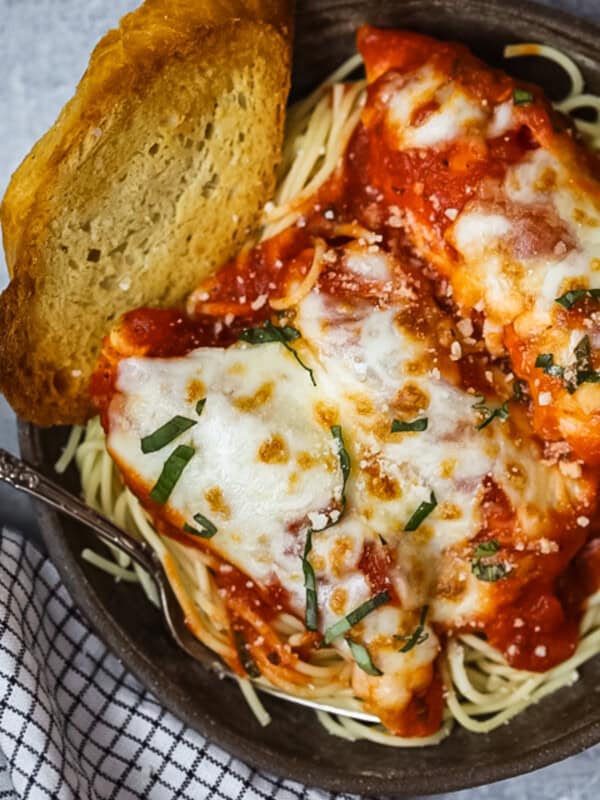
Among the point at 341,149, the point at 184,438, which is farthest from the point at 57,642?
the point at 341,149

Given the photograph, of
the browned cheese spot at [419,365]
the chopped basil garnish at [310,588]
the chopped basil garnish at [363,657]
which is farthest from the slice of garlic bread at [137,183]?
the chopped basil garnish at [363,657]

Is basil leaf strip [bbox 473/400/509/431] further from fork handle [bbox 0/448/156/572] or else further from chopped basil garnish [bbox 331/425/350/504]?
fork handle [bbox 0/448/156/572]

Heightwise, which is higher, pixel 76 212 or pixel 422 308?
pixel 76 212

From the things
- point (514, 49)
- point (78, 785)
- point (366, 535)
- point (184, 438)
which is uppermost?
point (514, 49)

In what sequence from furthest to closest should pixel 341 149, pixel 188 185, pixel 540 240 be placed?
pixel 341 149, pixel 188 185, pixel 540 240

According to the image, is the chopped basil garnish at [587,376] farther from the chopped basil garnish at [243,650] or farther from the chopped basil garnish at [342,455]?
the chopped basil garnish at [243,650]

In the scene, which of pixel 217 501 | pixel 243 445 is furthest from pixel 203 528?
pixel 243 445

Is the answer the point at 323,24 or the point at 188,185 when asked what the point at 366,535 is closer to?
the point at 188,185
